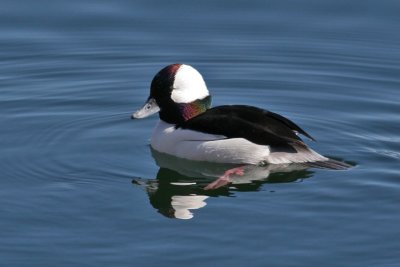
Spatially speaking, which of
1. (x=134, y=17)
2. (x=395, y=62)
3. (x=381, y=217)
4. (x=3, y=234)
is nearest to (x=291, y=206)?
(x=381, y=217)

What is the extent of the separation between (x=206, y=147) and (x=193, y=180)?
1.77 feet

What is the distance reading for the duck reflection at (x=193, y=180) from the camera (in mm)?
12500

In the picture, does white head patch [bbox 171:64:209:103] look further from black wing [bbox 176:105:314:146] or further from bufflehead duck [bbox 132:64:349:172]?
black wing [bbox 176:105:314:146]

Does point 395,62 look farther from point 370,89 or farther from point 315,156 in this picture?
point 315,156

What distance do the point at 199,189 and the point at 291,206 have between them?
1108 mm

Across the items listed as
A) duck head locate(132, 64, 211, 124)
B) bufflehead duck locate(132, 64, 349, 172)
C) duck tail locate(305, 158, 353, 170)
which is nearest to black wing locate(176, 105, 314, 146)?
bufflehead duck locate(132, 64, 349, 172)

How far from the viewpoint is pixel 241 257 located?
1102 cm

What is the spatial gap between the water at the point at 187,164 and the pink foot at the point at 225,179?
0.40ft

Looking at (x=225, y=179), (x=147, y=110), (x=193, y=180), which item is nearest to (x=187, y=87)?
(x=147, y=110)

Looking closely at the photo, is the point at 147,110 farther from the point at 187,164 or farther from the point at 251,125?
the point at 251,125

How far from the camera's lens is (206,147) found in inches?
535

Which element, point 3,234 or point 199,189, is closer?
point 3,234

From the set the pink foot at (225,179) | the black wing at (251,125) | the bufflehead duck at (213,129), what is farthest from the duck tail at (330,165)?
the pink foot at (225,179)

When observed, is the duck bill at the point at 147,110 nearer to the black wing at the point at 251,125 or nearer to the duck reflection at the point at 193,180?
the duck reflection at the point at 193,180
